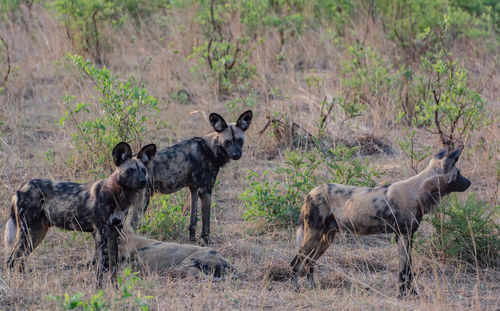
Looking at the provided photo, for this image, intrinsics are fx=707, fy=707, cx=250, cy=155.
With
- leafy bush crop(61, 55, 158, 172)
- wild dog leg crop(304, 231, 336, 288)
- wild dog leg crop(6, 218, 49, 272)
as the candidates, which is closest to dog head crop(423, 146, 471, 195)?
wild dog leg crop(304, 231, 336, 288)

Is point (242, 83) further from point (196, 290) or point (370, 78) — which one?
point (196, 290)

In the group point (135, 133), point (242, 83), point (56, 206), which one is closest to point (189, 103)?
point (242, 83)

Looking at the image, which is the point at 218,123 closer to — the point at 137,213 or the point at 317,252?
the point at 137,213

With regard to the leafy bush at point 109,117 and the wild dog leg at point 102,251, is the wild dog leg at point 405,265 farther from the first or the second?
the leafy bush at point 109,117

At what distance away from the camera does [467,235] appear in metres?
6.07

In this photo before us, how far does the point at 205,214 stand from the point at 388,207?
212cm

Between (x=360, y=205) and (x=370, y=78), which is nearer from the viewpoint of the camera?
(x=360, y=205)

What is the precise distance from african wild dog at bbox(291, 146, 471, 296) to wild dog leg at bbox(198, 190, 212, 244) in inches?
57.0

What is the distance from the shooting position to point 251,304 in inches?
198

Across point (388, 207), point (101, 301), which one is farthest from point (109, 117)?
point (388, 207)

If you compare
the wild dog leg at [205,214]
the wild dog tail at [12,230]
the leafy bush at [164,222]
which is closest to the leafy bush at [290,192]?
the wild dog leg at [205,214]

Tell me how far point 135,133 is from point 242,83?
3.79m

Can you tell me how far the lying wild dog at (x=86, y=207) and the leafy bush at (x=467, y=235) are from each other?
260cm

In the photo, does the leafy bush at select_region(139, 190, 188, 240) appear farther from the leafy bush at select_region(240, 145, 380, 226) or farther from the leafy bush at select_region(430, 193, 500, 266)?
the leafy bush at select_region(430, 193, 500, 266)
